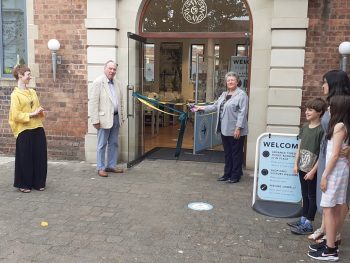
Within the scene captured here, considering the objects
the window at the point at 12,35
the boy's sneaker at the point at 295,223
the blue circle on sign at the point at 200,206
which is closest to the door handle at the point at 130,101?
the window at the point at 12,35

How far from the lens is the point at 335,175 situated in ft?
13.0

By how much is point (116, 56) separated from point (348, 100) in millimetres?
4928

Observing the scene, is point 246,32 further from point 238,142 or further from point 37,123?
point 37,123

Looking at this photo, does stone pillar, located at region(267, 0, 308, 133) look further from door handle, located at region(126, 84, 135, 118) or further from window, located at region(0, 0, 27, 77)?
window, located at region(0, 0, 27, 77)

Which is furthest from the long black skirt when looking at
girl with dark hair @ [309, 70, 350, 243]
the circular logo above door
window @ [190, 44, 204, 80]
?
window @ [190, 44, 204, 80]

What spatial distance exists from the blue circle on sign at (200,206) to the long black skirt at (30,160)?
7.27 ft

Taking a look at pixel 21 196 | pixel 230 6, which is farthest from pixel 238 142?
pixel 21 196

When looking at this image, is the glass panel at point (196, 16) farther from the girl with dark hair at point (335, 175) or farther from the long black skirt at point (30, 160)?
the girl with dark hair at point (335, 175)

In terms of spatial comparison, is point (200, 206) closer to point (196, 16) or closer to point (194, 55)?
point (196, 16)

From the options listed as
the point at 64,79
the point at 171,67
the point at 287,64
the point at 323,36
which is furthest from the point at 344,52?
the point at 171,67

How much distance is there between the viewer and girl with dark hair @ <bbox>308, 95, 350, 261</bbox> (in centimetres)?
387

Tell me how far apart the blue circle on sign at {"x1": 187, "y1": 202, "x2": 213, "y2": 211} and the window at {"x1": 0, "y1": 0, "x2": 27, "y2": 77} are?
189 inches

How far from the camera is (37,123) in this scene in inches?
241

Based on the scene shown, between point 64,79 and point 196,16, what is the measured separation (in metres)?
2.75
